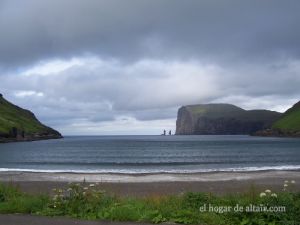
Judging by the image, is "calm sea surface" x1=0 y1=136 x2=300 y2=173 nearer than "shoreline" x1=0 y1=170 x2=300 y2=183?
No

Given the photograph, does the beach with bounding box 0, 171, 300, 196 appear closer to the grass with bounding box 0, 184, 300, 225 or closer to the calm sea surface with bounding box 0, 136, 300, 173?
the grass with bounding box 0, 184, 300, 225

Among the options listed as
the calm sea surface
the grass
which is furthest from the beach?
the calm sea surface

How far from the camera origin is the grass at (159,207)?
11.9 metres

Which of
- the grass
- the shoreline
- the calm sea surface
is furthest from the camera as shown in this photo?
the calm sea surface

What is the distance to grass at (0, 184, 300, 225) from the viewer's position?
11.9 metres

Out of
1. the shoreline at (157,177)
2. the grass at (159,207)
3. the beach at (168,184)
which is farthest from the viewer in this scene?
the shoreline at (157,177)

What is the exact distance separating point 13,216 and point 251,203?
302 inches

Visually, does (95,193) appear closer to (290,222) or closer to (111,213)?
(111,213)

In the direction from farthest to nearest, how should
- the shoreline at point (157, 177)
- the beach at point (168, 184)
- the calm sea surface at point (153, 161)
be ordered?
the calm sea surface at point (153, 161)
the shoreline at point (157, 177)
the beach at point (168, 184)

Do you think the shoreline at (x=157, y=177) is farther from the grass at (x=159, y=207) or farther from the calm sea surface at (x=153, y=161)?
the grass at (x=159, y=207)

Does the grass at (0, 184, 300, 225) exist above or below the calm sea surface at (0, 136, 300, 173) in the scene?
above

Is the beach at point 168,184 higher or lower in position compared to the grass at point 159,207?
lower

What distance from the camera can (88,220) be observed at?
12.2 metres

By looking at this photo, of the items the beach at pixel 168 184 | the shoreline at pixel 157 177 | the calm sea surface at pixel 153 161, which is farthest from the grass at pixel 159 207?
the calm sea surface at pixel 153 161
